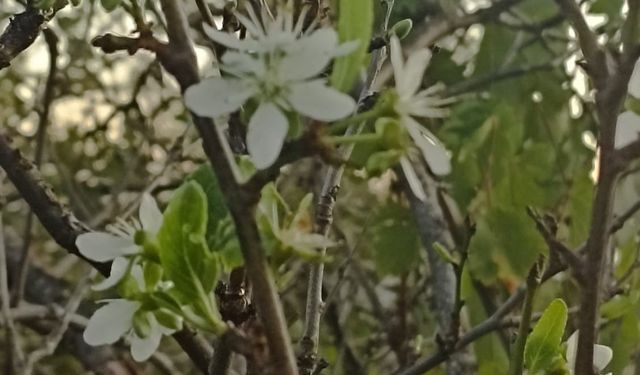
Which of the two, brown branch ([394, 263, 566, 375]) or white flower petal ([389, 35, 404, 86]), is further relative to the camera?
brown branch ([394, 263, 566, 375])

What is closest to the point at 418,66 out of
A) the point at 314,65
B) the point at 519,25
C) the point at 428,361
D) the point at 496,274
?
the point at 314,65

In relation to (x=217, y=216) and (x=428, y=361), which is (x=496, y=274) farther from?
(x=217, y=216)

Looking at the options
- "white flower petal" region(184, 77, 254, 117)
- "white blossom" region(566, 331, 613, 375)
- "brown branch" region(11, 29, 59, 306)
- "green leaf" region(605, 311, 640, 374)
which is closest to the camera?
"white flower petal" region(184, 77, 254, 117)

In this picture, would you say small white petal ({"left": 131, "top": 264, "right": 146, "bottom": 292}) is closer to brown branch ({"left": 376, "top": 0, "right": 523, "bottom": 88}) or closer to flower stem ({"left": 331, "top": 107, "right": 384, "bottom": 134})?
flower stem ({"left": 331, "top": 107, "right": 384, "bottom": 134})

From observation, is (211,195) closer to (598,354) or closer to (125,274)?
(125,274)

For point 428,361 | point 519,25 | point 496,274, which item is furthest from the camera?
point 519,25

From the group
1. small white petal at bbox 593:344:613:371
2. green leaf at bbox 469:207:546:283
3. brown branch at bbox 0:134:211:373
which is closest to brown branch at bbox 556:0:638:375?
small white petal at bbox 593:344:613:371

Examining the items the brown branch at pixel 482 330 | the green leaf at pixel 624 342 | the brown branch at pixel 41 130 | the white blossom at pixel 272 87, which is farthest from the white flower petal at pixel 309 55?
the brown branch at pixel 41 130
